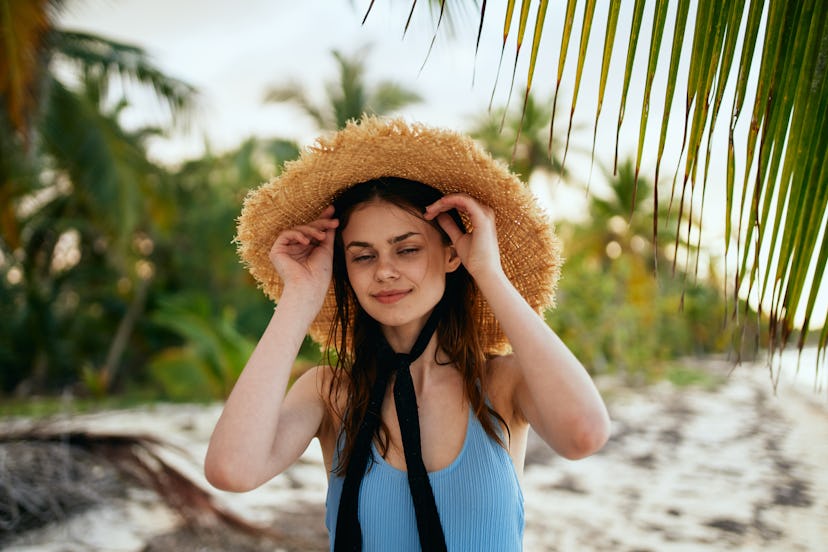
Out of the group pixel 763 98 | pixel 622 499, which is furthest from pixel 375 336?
pixel 622 499

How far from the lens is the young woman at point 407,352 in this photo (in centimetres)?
145

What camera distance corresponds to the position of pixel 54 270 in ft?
50.9

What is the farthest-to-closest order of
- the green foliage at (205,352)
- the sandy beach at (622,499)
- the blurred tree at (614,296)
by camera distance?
the blurred tree at (614,296) < the green foliage at (205,352) < the sandy beach at (622,499)

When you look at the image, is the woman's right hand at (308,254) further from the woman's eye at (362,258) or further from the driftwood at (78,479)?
the driftwood at (78,479)

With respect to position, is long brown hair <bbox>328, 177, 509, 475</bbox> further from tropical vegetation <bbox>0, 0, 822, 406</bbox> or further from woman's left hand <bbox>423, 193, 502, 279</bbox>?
tropical vegetation <bbox>0, 0, 822, 406</bbox>

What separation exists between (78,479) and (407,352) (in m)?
3.20

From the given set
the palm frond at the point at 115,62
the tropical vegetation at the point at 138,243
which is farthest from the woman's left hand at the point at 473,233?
the palm frond at the point at 115,62

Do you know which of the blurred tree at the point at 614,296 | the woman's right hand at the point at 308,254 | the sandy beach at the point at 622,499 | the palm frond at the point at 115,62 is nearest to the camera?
the woman's right hand at the point at 308,254

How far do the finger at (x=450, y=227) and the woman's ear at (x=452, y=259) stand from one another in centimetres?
4

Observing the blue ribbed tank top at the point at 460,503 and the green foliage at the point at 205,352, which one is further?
the green foliage at the point at 205,352

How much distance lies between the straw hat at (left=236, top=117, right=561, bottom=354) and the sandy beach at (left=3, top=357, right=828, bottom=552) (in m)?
2.08

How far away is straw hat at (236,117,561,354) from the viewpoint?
168 cm

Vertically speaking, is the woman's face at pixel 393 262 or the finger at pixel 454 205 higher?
the finger at pixel 454 205

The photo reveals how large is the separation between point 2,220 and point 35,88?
117 inches
